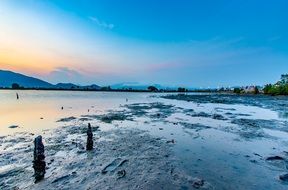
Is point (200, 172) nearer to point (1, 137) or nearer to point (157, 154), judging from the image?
point (157, 154)

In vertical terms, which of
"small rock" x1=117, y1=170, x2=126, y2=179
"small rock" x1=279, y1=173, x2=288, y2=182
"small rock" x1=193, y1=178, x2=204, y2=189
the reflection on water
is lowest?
"small rock" x1=279, y1=173, x2=288, y2=182

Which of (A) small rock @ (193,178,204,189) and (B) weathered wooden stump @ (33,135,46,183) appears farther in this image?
(B) weathered wooden stump @ (33,135,46,183)

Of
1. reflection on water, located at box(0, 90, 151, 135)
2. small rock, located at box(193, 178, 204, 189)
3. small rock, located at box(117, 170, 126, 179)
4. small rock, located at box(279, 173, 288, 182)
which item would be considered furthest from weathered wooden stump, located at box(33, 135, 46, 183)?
reflection on water, located at box(0, 90, 151, 135)

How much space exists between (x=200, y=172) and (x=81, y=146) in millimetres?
9632

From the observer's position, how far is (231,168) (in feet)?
44.1

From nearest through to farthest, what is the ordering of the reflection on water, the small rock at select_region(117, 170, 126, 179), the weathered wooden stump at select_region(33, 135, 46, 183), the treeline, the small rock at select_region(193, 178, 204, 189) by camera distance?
1. the small rock at select_region(193, 178, 204, 189)
2. the small rock at select_region(117, 170, 126, 179)
3. the weathered wooden stump at select_region(33, 135, 46, 183)
4. the reflection on water
5. the treeline

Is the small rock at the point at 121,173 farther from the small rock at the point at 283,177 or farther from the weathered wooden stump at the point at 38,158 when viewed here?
the small rock at the point at 283,177

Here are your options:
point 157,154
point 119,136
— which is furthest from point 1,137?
point 157,154

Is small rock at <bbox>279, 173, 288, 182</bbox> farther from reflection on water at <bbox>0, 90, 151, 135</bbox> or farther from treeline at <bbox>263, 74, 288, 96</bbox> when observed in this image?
treeline at <bbox>263, 74, 288, 96</bbox>

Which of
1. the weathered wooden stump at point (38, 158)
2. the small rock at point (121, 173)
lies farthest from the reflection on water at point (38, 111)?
the small rock at point (121, 173)

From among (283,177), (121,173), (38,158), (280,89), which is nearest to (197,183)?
(121,173)

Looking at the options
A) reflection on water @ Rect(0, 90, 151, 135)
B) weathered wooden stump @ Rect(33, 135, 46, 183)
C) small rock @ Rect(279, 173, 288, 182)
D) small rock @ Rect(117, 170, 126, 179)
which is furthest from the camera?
reflection on water @ Rect(0, 90, 151, 135)

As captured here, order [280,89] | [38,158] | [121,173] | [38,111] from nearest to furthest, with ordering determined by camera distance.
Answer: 1. [121,173]
2. [38,158]
3. [38,111]
4. [280,89]

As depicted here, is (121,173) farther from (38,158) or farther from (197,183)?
(38,158)
